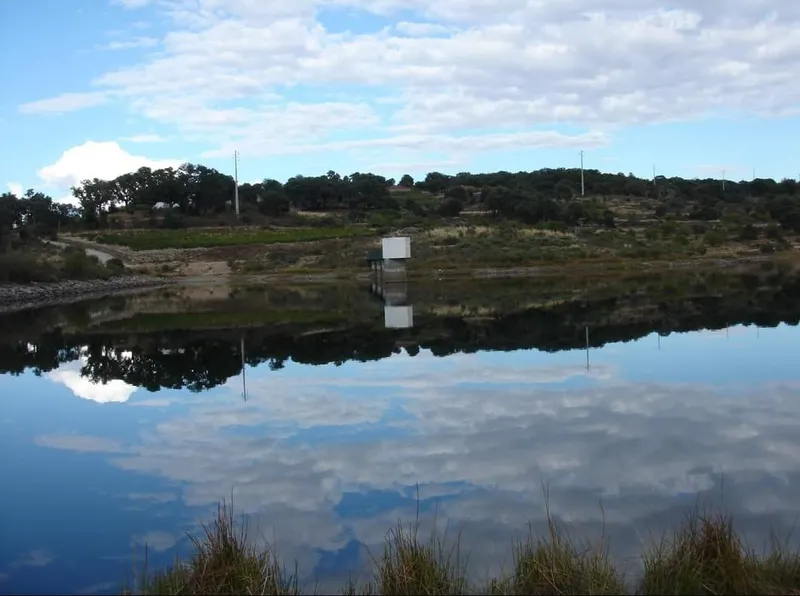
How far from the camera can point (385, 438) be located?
1106 centimetres

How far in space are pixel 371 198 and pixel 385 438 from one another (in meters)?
89.6

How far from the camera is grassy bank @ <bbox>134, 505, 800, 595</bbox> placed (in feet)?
18.5

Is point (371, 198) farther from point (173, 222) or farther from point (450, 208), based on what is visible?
point (173, 222)

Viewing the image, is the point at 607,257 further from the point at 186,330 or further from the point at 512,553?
the point at 512,553

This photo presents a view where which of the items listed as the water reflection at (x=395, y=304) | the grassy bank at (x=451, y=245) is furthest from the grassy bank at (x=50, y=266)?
the water reflection at (x=395, y=304)

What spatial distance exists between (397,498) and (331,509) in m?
0.65

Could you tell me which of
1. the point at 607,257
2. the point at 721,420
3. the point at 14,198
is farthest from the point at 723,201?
the point at 721,420

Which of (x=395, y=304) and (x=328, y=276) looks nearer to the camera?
(x=395, y=304)

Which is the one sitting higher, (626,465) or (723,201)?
(723,201)

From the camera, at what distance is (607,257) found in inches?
2378

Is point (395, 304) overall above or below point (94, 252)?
below

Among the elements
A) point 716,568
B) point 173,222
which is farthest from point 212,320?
point 173,222

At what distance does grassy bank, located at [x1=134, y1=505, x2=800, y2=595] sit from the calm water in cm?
52

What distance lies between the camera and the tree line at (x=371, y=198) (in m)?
81.9
